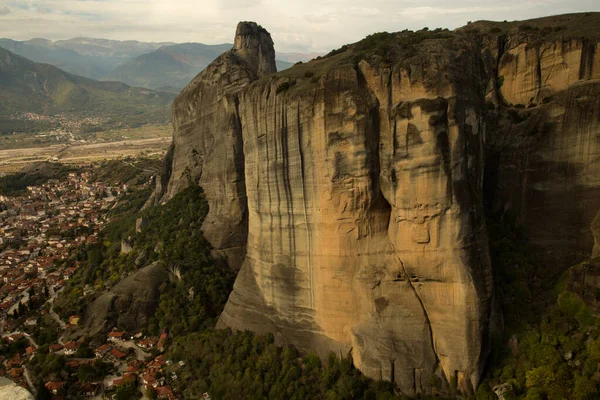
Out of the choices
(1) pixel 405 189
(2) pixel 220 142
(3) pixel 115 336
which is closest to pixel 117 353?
(3) pixel 115 336

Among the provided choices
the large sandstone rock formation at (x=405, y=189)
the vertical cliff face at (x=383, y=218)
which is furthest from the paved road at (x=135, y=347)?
the vertical cliff face at (x=383, y=218)

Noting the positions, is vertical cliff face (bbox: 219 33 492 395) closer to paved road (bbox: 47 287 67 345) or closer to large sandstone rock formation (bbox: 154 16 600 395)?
large sandstone rock formation (bbox: 154 16 600 395)

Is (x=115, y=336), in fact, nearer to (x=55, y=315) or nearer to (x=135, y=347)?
(x=135, y=347)

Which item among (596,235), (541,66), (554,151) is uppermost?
(541,66)

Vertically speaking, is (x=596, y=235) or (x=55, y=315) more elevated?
(x=596, y=235)

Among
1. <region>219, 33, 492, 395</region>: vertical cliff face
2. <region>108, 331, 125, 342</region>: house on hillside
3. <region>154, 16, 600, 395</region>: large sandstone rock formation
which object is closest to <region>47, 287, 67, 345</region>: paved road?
<region>108, 331, 125, 342</region>: house on hillside

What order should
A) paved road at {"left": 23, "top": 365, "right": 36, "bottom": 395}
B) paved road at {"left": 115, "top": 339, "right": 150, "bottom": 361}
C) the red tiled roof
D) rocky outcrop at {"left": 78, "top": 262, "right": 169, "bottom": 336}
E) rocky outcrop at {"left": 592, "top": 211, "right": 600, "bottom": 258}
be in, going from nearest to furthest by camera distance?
rocky outcrop at {"left": 592, "top": 211, "right": 600, "bottom": 258} < paved road at {"left": 23, "top": 365, "right": 36, "bottom": 395} < paved road at {"left": 115, "top": 339, "right": 150, "bottom": 361} < the red tiled roof < rocky outcrop at {"left": 78, "top": 262, "right": 169, "bottom": 336}
